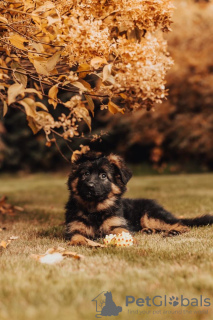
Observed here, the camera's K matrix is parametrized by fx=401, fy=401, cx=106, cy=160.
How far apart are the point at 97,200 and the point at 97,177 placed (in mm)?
248

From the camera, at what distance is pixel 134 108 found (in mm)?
3650

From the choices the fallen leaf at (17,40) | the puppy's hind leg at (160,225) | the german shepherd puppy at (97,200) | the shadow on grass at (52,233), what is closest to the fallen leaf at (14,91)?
the fallen leaf at (17,40)

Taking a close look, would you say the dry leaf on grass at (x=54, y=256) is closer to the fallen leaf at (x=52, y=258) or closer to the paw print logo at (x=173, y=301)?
the fallen leaf at (x=52, y=258)

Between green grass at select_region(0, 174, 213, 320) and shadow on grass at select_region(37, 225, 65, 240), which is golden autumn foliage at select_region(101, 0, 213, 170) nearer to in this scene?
shadow on grass at select_region(37, 225, 65, 240)

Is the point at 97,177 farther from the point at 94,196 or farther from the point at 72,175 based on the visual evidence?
the point at 72,175

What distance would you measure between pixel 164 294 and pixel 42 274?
0.89 m

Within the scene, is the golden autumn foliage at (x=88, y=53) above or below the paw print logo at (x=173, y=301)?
above

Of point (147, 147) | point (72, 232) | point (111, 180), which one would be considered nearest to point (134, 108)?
point (111, 180)

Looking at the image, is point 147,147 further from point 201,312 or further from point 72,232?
point 201,312

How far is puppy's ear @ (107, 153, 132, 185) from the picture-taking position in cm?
447

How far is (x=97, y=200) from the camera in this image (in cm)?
432

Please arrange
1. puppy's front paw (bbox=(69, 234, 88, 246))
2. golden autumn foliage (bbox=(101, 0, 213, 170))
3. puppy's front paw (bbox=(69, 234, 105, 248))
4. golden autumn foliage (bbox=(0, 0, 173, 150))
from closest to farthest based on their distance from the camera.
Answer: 1. golden autumn foliage (bbox=(0, 0, 173, 150))
2. puppy's front paw (bbox=(69, 234, 105, 248))
3. puppy's front paw (bbox=(69, 234, 88, 246))
4. golden autumn foliage (bbox=(101, 0, 213, 170))

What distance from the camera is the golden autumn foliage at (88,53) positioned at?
129 inches

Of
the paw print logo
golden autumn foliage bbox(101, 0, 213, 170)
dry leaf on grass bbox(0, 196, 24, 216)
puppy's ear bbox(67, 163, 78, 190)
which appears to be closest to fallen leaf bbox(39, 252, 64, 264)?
the paw print logo
